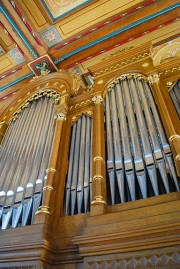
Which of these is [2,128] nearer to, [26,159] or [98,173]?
[26,159]

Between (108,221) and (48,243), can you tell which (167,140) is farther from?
(48,243)

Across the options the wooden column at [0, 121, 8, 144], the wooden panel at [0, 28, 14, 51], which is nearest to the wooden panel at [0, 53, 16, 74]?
the wooden panel at [0, 28, 14, 51]

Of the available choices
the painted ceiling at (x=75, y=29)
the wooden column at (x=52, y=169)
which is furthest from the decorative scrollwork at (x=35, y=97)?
the painted ceiling at (x=75, y=29)

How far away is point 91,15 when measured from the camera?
19.6 ft

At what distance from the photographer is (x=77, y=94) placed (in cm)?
491

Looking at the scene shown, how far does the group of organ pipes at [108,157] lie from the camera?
9.40 ft

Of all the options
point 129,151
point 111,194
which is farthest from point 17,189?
point 129,151

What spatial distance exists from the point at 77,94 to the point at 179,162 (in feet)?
9.01

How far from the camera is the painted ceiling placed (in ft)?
19.0

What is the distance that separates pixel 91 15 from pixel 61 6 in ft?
2.38

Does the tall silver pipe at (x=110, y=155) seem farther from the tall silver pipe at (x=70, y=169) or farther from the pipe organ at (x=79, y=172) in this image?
the tall silver pipe at (x=70, y=169)

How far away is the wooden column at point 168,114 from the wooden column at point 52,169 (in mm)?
1517

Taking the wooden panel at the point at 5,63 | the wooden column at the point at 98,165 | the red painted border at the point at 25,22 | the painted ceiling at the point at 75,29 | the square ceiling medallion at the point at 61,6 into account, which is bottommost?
the wooden column at the point at 98,165

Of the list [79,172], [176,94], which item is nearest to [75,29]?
[176,94]
